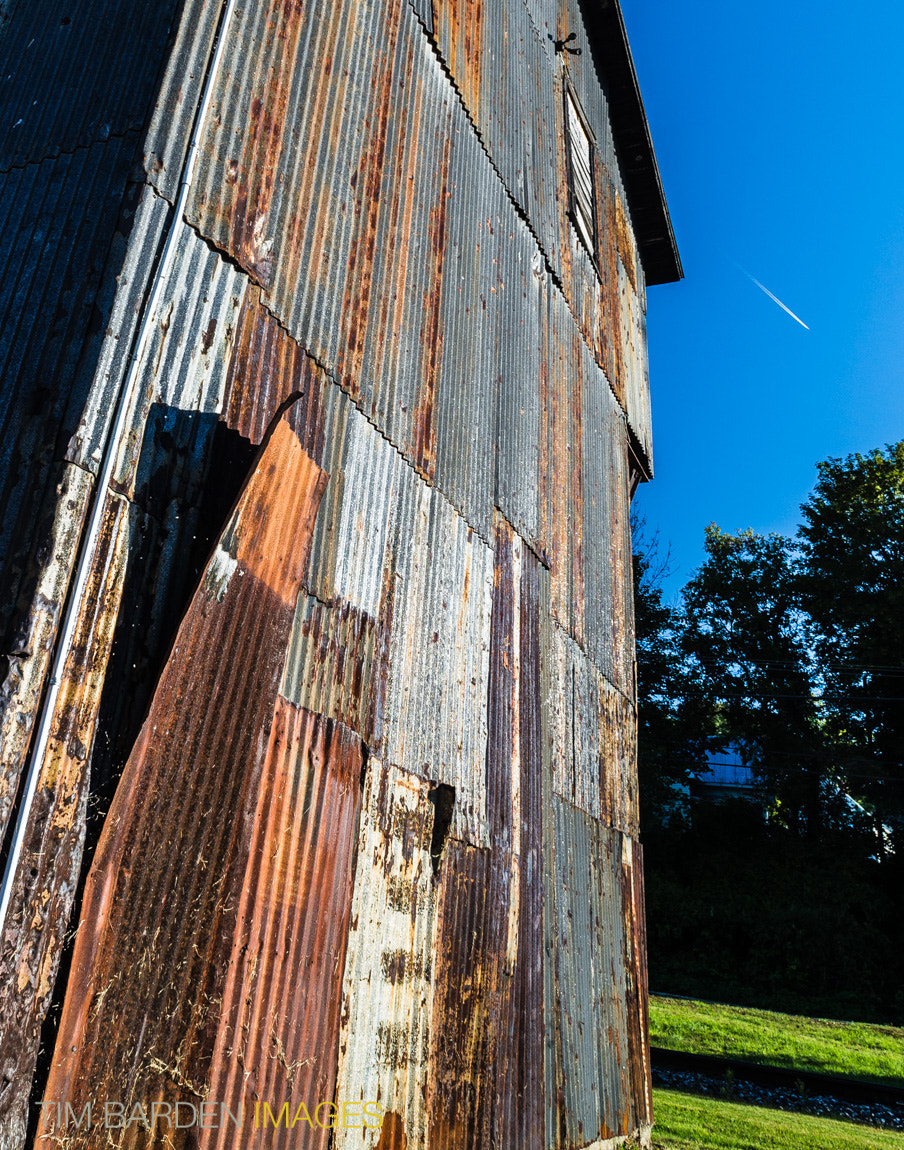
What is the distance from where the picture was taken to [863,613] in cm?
2894

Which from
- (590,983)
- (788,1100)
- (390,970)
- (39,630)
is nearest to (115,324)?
(39,630)

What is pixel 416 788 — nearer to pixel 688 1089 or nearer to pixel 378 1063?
pixel 378 1063

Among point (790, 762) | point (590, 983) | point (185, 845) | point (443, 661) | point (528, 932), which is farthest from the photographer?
point (790, 762)

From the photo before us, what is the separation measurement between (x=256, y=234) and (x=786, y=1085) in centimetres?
1167

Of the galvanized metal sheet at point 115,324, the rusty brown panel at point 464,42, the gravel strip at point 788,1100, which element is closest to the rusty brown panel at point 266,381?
the galvanized metal sheet at point 115,324

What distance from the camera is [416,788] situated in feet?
14.3

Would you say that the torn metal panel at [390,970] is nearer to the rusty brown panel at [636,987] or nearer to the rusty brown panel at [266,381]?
the rusty brown panel at [266,381]

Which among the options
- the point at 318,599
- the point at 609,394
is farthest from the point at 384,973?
the point at 609,394

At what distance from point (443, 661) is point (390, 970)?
1.64 m

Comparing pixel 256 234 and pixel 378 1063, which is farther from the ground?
pixel 256 234

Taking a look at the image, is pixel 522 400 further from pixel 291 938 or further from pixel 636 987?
pixel 636 987

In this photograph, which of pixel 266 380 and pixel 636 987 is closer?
pixel 266 380

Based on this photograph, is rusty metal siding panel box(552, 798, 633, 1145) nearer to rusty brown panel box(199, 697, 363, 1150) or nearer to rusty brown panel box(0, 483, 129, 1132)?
rusty brown panel box(199, 697, 363, 1150)

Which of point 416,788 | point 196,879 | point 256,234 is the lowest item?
point 196,879
